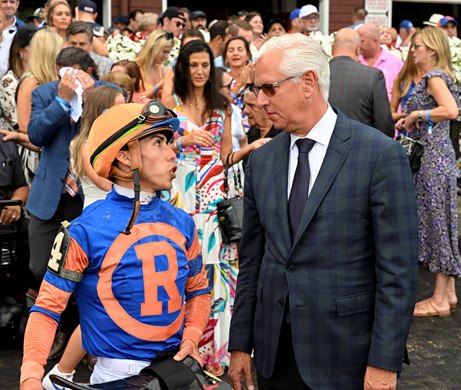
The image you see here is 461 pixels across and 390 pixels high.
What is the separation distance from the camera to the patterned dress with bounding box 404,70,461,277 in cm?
726

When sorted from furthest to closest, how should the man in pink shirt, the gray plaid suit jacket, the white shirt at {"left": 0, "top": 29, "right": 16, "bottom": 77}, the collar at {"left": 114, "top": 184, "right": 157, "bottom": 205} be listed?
the man in pink shirt
the white shirt at {"left": 0, "top": 29, "right": 16, "bottom": 77}
the gray plaid suit jacket
the collar at {"left": 114, "top": 184, "right": 157, "bottom": 205}

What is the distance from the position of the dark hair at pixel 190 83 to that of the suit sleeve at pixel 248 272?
265cm

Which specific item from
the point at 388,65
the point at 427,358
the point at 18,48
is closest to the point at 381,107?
the point at 427,358

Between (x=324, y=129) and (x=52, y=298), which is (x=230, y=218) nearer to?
(x=324, y=129)

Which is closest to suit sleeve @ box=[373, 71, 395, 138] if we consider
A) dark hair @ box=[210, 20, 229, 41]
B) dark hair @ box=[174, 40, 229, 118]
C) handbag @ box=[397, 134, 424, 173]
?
handbag @ box=[397, 134, 424, 173]

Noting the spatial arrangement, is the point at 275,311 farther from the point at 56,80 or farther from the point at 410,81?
the point at 410,81

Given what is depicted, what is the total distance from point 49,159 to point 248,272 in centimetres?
292

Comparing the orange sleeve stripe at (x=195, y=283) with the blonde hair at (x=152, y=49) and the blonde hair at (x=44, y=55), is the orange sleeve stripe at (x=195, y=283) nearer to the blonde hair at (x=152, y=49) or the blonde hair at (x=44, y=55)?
the blonde hair at (x=44, y=55)

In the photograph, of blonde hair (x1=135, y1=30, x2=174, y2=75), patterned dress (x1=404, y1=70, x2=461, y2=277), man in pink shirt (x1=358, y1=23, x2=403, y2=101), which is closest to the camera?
patterned dress (x1=404, y1=70, x2=461, y2=277)

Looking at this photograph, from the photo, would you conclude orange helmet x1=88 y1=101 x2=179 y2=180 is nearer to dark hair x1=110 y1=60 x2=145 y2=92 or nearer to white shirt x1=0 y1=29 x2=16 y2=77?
dark hair x1=110 y1=60 x2=145 y2=92

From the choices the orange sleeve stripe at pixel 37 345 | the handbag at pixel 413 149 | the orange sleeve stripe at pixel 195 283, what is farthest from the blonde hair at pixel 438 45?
the orange sleeve stripe at pixel 37 345

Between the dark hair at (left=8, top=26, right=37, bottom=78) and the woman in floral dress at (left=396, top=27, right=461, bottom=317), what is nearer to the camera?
the woman in floral dress at (left=396, top=27, right=461, bottom=317)

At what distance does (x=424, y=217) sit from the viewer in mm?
7434

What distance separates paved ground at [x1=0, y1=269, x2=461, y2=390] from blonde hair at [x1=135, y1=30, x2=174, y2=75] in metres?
3.38
